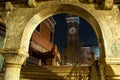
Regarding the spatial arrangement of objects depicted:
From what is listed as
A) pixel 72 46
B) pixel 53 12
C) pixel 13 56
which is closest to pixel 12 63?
pixel 13 56

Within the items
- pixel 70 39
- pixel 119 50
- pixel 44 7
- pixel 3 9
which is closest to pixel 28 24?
pixel 44 7

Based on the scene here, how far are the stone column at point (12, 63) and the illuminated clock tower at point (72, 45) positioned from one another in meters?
12.7

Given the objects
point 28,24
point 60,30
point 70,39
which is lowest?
point 28,24

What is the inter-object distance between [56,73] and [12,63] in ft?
10.9

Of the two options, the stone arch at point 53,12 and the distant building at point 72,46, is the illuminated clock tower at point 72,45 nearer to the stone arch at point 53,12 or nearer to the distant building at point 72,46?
the distant building at point 72,46

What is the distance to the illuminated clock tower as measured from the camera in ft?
56.6

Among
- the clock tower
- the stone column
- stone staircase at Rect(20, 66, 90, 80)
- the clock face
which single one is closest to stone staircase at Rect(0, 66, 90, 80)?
stone staircase at Rect(20, 66, 90, 80)

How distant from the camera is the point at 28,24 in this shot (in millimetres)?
3902

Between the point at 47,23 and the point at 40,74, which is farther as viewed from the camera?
the point at 47,23

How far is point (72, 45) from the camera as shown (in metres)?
19.6

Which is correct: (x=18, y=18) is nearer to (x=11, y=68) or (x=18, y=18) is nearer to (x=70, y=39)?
(x=11, y=68)

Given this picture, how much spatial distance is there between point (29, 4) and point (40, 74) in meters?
3.54

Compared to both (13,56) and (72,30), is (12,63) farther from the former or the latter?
(72,30)

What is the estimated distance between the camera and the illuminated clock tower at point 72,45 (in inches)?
679
